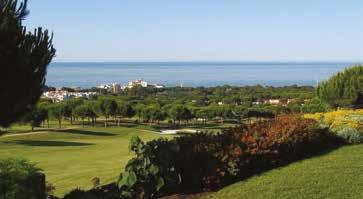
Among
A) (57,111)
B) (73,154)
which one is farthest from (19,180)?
(57,111)

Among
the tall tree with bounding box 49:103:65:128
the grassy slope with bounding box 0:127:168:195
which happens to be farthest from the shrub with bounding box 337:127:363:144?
the tall tree with bounding box 49:103:65:128

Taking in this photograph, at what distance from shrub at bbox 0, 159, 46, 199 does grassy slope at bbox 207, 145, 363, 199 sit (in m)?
3.11

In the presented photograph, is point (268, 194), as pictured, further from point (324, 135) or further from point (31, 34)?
point (324, 135)

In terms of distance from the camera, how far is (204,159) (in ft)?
37.7

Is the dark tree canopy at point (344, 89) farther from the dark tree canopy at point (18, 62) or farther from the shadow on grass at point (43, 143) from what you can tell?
the dark tree canopy at point (18, 62)

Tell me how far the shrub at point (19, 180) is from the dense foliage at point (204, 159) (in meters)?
1.82

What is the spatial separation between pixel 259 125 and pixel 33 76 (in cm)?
659

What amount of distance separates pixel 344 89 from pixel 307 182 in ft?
68.9

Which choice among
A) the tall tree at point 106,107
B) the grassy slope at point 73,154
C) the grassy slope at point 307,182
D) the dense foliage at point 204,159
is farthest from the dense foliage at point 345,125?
the tall tree at point 106,107

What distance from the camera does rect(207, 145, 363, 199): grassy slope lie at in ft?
34.7

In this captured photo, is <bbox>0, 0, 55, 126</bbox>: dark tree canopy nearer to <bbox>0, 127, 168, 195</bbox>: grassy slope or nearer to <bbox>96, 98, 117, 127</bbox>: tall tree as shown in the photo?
<bbox>0, 127, 168, 195</bbox>: grassy slope

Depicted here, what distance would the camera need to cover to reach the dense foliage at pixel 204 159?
1067 centimetres

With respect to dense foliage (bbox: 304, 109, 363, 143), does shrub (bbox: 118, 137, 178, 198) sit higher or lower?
lower

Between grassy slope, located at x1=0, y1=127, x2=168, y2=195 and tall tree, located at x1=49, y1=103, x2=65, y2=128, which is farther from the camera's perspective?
tall tree, located at x1=49, y1=103, x2=65, y2=128
